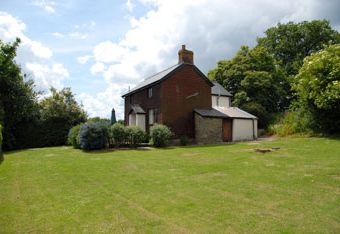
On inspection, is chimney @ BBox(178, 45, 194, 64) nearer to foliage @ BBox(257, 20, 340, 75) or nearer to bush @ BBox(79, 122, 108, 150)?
bush @ BBox(79, 122, 108, 150)

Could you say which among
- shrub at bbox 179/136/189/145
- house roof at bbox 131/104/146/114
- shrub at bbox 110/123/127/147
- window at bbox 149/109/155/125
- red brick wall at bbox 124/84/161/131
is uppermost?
red brick wall at bbox 124/84/161/131

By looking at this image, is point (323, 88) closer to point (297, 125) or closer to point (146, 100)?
point (297, 125)

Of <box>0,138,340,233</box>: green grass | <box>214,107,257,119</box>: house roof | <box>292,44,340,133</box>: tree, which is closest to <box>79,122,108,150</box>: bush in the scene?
<box>0,138,340,233</box>: green grass

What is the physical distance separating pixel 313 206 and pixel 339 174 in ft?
11.4

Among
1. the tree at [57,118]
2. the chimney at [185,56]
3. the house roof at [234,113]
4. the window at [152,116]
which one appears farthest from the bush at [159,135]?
the tree at [57,118]

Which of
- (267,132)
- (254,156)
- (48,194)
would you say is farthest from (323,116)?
(48,194)

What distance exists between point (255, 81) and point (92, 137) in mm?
23352

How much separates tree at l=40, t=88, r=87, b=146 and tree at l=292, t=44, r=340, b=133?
19702 millimetres

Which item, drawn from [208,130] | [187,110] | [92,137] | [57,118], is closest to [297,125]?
[208,130]

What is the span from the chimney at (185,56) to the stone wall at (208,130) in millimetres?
4769

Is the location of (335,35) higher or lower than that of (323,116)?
higher

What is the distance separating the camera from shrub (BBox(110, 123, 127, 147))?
19.0 m

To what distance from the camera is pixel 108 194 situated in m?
7.39

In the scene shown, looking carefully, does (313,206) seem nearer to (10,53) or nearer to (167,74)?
(167,74)
